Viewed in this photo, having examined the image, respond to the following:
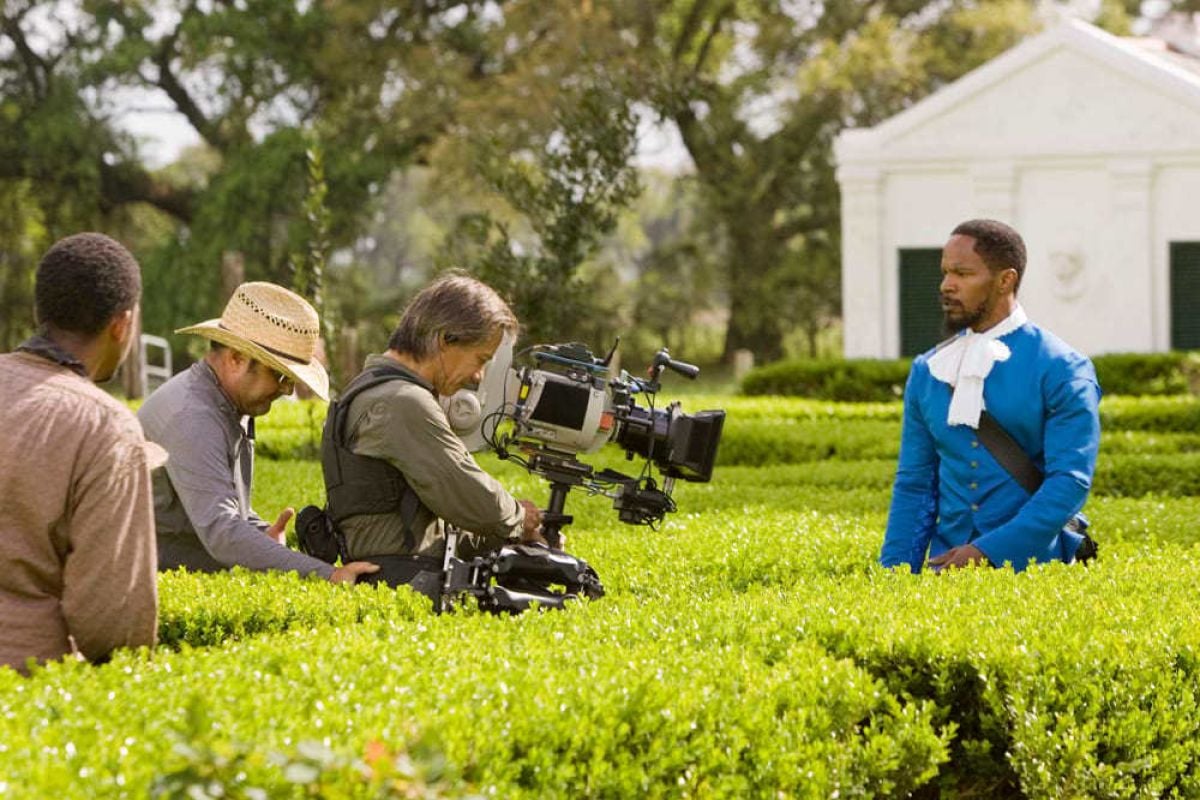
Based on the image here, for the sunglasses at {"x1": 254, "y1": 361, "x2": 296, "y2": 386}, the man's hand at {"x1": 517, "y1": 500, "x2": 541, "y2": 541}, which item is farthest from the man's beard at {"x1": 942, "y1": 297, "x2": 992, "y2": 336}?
the sunglasses at {"x1": 254, "y1": 361, "x2": 296, "y2": 386}

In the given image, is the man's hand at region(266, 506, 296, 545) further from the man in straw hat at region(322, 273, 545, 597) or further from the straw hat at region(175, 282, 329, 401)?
the straw hat at region(175, 282, 329, 401)

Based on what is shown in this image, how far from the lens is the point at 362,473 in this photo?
19.7 ft

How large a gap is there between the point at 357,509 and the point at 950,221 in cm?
2348

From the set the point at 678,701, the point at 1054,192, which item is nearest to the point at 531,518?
the point at 678,701

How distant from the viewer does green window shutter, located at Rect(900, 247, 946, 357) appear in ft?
93.0

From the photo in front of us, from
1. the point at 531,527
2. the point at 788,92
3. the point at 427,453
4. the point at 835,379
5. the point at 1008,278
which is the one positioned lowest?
the point at 835,379

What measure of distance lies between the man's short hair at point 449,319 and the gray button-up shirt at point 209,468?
68 centimetres

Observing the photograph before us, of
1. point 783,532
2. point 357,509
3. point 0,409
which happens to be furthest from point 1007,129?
point 0,409

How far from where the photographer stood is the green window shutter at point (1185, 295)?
27469 millimetres

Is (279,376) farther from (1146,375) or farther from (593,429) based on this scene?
(1146,375)

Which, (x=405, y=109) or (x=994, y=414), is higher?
(x=405, y=109)

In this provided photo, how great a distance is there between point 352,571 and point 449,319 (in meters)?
0.90

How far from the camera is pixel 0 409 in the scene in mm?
4379

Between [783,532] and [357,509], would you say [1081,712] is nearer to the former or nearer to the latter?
[357,509]
